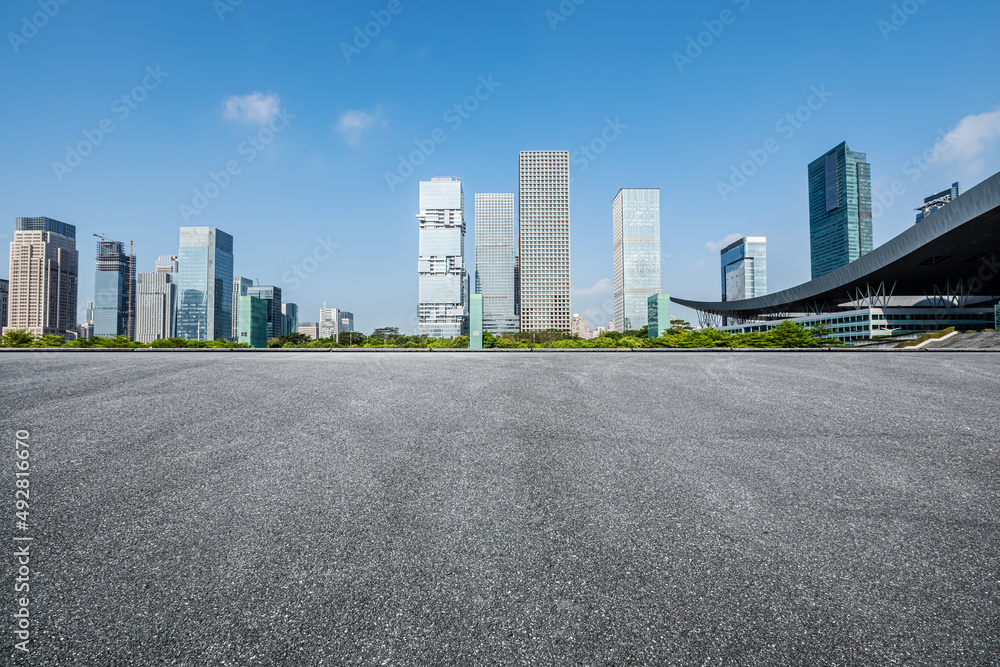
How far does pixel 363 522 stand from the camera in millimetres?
3061

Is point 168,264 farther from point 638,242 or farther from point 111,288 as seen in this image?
point 638,242

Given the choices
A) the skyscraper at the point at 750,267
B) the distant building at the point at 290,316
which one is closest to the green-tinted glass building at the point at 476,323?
the distant building at the point at 290,316

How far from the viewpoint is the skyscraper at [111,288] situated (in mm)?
99750

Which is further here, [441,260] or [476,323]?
[441,260]

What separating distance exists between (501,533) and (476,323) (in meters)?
32.6

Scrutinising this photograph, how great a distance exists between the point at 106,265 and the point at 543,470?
14402cm

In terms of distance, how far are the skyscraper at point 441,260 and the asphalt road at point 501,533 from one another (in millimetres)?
116342

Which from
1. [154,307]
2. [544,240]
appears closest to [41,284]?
[154,307]

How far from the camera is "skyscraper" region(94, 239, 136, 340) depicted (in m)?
99.8

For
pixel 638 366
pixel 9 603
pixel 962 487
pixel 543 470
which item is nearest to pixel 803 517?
pixel 962 487

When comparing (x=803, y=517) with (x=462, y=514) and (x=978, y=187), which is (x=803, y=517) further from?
(x=978, y=187)

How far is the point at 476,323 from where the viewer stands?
35.5 meters

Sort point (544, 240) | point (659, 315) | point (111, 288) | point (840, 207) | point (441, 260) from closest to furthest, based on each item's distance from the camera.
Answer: point (659, 315) < point (111, 288) < point (840, 207) < point (441, 260) < point (544, 240)

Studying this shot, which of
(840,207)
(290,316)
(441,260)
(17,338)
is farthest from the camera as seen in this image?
(290,316)
